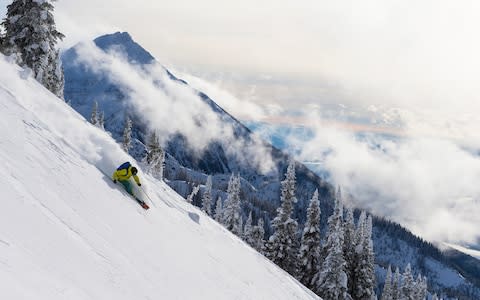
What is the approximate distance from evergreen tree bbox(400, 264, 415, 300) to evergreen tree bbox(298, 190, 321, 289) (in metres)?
22.5

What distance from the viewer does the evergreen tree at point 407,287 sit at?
59531mm

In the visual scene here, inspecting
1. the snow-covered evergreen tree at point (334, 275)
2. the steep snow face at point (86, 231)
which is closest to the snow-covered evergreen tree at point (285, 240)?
the snow-covered evergreen tree at point (334, 275)

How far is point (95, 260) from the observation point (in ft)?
28.8

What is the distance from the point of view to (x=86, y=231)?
9.92 m

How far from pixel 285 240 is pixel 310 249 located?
2.70m

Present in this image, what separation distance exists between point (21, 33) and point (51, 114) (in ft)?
61.9

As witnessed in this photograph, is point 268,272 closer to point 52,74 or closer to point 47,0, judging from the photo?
point 47,0

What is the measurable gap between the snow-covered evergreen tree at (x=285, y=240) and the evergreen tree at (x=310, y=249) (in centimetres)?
78

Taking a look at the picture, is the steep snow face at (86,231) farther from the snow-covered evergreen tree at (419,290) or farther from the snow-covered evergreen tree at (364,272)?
the snow-covered evergreen tree at (419,290)

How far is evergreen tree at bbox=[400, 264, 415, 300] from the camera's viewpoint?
195ft

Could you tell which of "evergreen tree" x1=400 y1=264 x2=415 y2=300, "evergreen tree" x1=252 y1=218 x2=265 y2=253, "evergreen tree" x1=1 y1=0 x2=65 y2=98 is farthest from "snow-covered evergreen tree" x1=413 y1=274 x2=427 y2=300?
"evergreen tree" x1=1 y1=0 x2=65 y2=98

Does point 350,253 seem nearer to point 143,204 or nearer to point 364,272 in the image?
point 364,272

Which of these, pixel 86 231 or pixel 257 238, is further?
pixel 257 238

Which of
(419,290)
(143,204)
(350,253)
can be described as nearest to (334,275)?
(350,253)
